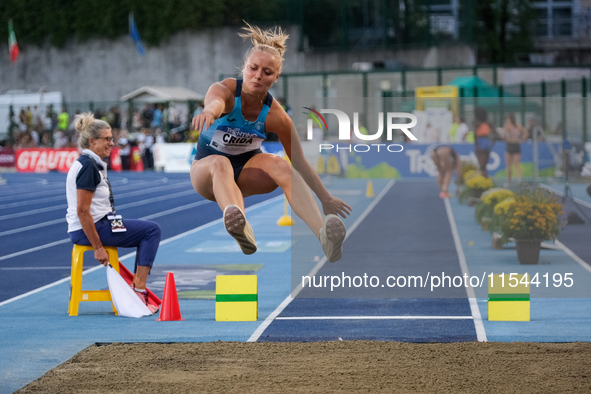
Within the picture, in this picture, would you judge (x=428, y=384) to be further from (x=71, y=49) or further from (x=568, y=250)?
(x=71, y=49)

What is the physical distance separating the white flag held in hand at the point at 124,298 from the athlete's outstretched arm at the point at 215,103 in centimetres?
338

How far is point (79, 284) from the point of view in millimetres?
7910

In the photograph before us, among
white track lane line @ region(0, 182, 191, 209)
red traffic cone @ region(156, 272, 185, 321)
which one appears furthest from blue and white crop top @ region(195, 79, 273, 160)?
white track lane line @ region(0, 182, 191, 209)

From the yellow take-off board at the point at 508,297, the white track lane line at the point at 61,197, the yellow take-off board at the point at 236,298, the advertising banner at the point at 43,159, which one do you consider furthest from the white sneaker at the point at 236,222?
the advertising banner at the point at 43,159

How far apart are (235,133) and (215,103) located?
588 mm

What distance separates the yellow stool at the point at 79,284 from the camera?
25.8 feet

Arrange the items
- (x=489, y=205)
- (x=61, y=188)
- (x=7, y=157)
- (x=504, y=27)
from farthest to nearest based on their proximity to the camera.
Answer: (x=504, y=27) < (x=7, y=157) < (x=61, y=188) < (x=489, y=205)

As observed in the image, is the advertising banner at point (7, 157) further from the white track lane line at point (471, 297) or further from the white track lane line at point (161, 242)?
the white track lane line at point (471, 297)

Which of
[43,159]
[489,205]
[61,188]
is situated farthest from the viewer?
[43,159]

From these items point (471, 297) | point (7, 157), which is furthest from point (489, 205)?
point (7, 157)

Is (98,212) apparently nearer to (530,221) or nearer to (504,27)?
(530,221)

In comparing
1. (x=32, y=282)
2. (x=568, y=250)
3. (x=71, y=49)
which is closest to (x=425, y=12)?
(x=71, y=49)

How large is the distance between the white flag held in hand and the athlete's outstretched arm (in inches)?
133

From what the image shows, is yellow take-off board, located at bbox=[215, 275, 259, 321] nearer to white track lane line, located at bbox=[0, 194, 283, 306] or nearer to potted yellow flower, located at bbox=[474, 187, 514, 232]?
white track lane line, located at bbox=[0, 194, 283, 306]
